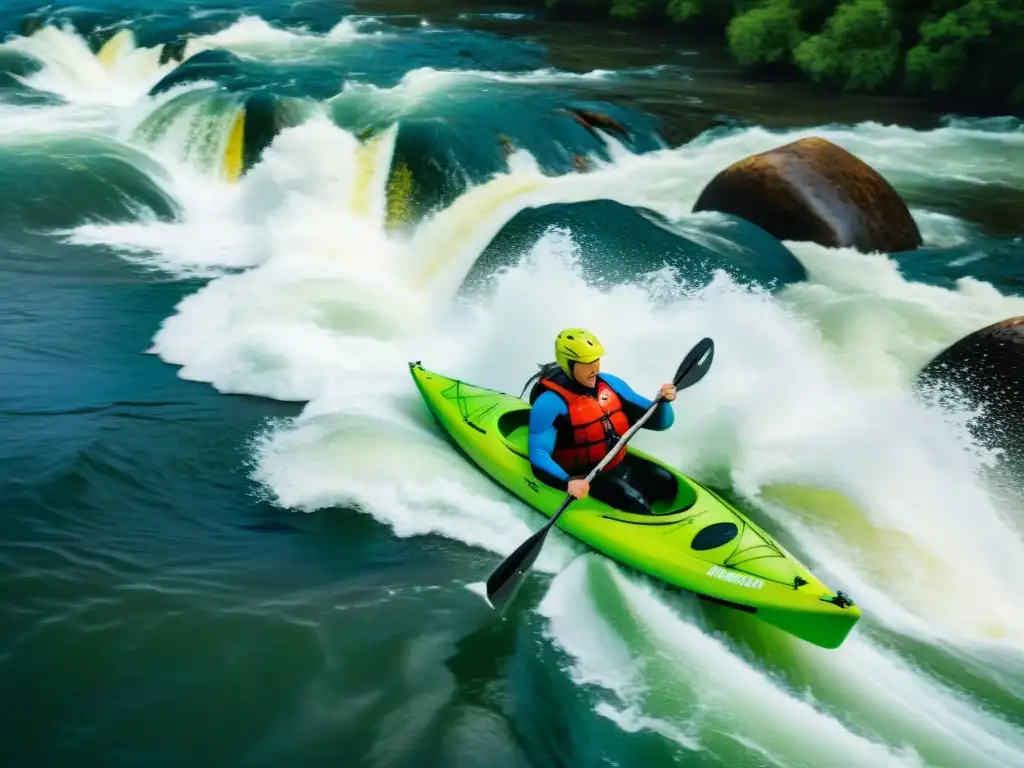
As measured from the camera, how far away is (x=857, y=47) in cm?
1369

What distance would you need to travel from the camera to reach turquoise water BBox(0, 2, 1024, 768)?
3.96 meters

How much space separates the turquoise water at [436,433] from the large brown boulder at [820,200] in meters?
0.25

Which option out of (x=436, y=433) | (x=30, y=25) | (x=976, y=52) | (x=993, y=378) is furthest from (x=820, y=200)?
(x=30, y=25)

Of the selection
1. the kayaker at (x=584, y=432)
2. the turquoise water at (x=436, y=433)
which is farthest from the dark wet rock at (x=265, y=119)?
the kayaker at (x=584, y=432)

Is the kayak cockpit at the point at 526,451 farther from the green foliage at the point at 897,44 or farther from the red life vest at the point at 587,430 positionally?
the green foliage at the point at 897,44

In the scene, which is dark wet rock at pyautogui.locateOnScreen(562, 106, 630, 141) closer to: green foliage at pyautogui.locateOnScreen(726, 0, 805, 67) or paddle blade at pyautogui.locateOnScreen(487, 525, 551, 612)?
green foliage at pyautogui.locateOnScreen(726, 0, 805, 67)

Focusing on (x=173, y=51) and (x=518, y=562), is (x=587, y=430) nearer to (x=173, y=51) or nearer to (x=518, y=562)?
(x=518, y=562)

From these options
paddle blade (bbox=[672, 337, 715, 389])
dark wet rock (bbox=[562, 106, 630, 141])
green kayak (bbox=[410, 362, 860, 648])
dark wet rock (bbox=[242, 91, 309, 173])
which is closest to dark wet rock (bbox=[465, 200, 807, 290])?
paddle blade (bbox=[672, 337, 715, 389])

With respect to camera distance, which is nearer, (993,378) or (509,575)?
(509,575)

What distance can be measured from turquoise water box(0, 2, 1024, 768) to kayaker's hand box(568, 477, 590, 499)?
17.4 inches

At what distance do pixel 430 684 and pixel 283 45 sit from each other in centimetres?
1383

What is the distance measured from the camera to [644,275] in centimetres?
749

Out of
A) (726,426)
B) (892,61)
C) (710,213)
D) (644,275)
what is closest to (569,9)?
(892,61)

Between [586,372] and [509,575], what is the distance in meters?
1.14
